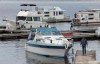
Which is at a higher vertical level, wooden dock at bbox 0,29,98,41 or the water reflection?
wooden dock at bbox 0,29,98,41

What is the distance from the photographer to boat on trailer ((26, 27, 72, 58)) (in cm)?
4506

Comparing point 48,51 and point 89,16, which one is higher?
point 89,16

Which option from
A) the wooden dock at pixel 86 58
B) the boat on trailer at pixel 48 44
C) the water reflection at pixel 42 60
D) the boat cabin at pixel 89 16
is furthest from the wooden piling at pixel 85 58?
the boat cabin at pixel 89 16

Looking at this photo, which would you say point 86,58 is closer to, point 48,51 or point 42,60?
point 48,51

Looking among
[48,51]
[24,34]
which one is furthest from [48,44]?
[24,34]

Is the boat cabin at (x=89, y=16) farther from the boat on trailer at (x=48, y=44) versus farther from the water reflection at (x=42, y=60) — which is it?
the water reflection at (x=42, y=60)

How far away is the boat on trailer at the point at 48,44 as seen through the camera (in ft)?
148

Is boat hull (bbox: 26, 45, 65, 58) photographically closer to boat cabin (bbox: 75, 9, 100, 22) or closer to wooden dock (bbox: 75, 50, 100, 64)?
wooden dock (bbox: 75, 50, 100, 64)

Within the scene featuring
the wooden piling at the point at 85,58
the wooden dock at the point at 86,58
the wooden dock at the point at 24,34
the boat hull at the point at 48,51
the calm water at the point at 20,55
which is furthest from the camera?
the wooden dock at the point at 24,34

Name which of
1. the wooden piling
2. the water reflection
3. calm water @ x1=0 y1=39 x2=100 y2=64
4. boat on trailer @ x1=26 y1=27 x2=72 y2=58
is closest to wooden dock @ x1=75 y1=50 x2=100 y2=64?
the wooden piling

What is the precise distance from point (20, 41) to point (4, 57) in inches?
524

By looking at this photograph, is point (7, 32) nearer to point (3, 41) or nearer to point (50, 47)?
point (3, 41)

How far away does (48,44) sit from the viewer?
150 feet

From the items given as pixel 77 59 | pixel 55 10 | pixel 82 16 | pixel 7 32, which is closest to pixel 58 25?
pixel 55 10
